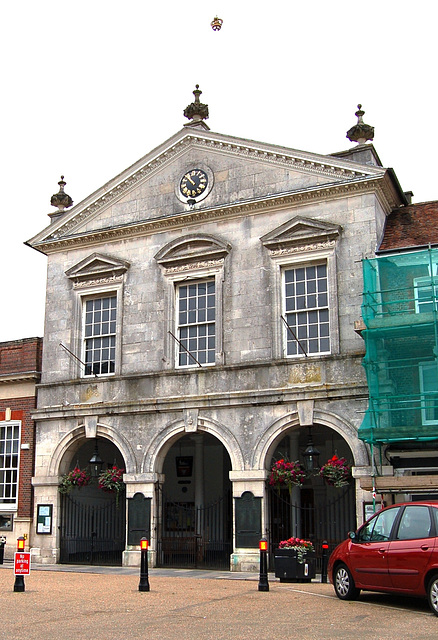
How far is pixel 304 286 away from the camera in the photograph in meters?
21.0

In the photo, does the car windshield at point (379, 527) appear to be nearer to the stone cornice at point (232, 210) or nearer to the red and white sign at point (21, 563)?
the red and white sign at point (21, 563)

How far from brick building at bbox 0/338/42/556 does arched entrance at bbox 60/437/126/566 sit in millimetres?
1241

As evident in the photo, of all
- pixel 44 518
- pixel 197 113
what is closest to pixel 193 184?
pixel 197 113

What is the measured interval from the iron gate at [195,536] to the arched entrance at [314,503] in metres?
1.83

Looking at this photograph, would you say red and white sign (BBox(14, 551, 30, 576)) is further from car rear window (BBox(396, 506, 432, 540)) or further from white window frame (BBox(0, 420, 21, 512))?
white window frame (BBox(0, 420, 21, 512))

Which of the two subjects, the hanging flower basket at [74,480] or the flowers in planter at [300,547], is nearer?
the flowers in planter at [300,547]

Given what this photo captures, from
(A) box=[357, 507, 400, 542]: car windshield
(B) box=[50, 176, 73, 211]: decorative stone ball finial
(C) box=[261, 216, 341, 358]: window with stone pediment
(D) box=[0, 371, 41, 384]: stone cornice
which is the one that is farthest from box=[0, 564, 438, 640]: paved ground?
(B) box=[50, 176, 73, 211]: decorative stone ball finial

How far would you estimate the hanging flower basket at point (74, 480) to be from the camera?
2259 centimetres

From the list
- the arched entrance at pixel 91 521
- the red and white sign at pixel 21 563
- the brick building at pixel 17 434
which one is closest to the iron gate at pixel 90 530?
the arched entrance at pixel 91 521

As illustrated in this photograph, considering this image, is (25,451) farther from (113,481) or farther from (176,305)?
(176,305)

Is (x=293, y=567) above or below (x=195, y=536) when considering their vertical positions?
below

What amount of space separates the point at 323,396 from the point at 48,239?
1074 cm

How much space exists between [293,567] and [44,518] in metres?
9.26

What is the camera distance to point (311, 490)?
81.6 ft
